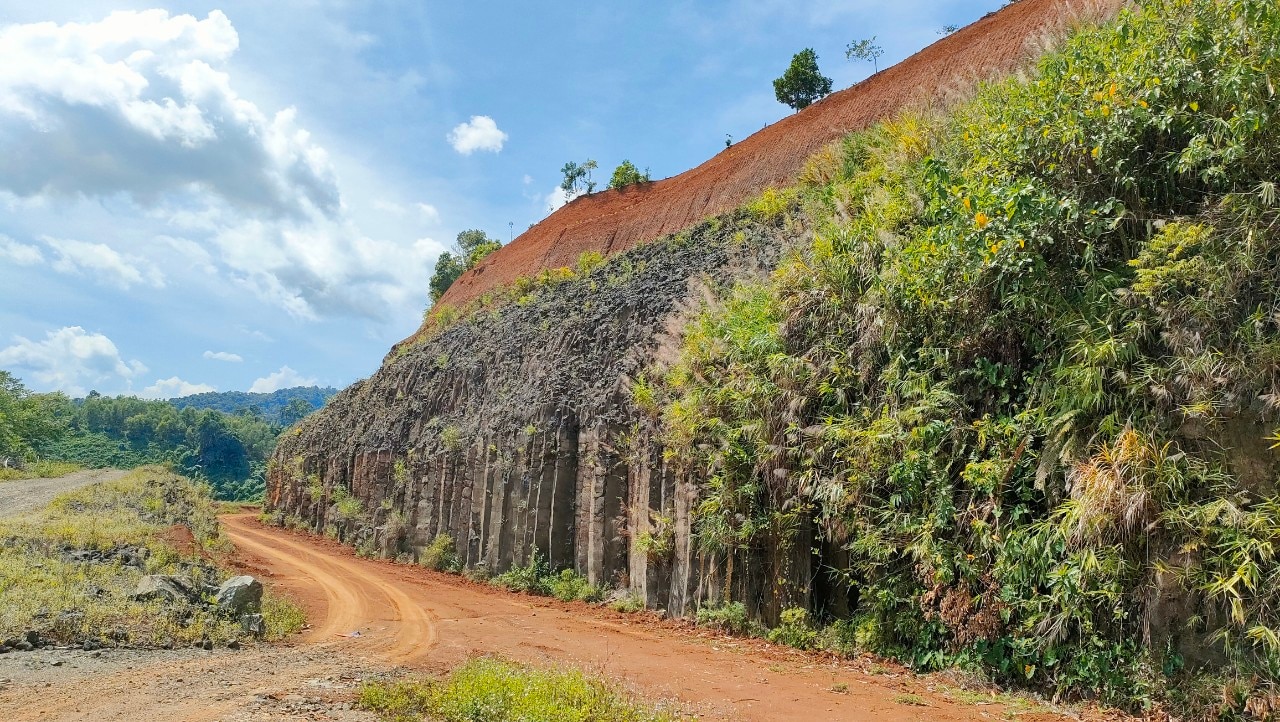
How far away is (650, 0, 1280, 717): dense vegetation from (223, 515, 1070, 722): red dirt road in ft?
3.63

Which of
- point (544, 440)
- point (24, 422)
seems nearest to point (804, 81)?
point (544, 440)

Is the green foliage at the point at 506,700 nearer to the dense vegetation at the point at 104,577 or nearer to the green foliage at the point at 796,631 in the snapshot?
the green foliage at the point at 796,631

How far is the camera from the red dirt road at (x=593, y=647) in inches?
267

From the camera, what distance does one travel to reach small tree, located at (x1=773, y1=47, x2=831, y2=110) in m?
33.7

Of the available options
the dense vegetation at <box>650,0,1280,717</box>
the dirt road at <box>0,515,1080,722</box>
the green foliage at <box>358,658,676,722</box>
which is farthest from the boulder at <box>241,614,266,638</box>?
the dense vegetation at <box>650,0,1280,717</box>

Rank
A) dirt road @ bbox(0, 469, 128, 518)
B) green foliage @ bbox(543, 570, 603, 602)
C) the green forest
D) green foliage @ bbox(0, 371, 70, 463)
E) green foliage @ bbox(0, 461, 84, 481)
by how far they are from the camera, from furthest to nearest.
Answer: the green forest < green foliage @ bbox(0, 371, 70, 463) < green foliage @ bbox(0, 461, 84, 481) < dirt road @ bbox(0, 469, 128, 518) < green foliage @ bbox(543, 570, 603, 602)

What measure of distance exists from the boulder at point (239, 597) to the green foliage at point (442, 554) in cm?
807

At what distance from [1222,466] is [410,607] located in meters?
12.1

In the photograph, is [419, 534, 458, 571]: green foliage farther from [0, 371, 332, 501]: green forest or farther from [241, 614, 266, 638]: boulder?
[0, 371, 332, 501]: green forest

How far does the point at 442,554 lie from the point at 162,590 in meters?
9.31

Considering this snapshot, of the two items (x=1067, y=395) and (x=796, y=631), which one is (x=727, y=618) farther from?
(x=1067, y=395)

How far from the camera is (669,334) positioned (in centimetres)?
1537

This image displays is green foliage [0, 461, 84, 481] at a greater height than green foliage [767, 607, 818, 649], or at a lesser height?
greater

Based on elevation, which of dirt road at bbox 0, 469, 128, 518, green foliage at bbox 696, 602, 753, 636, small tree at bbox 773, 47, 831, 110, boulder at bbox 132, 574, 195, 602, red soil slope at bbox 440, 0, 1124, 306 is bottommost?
green foliage at bbox 696, 602, 753, 636
